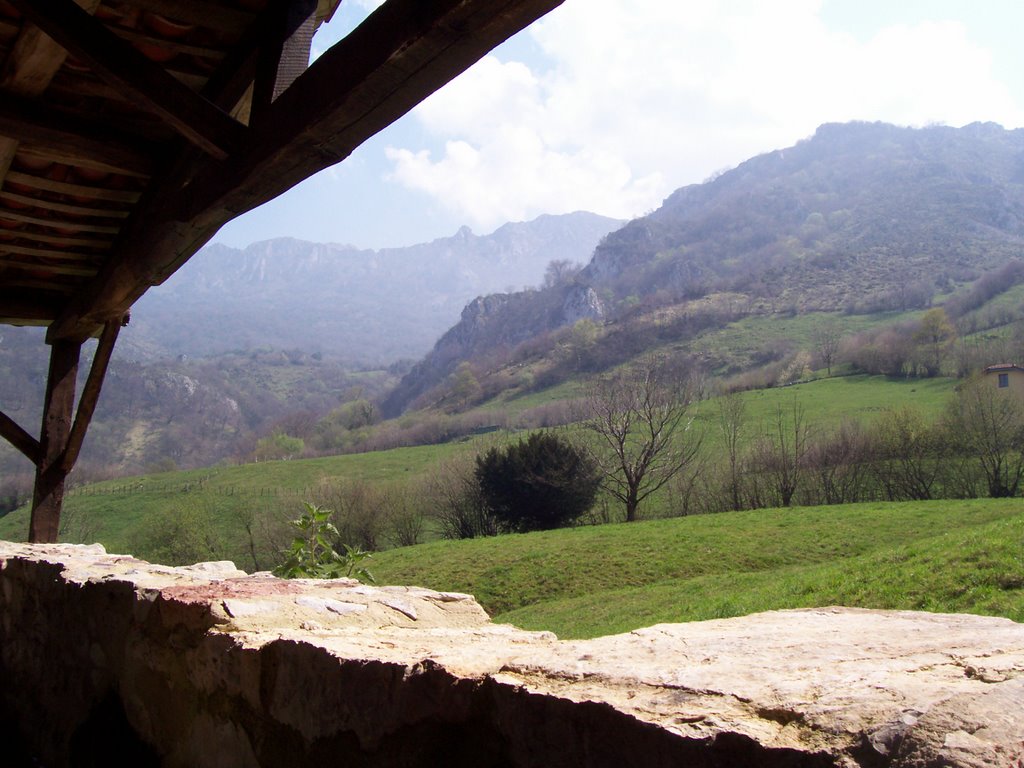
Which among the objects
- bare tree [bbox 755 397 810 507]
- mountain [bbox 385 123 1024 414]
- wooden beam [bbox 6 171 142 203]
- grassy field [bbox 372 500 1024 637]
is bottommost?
grassy field [bbox 372 500 1024 637]

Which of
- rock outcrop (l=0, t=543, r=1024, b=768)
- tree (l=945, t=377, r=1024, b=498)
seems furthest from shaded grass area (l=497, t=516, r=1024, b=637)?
tree (l=945, t=377, r=1024, b=498)

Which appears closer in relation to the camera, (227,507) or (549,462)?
(549,462)

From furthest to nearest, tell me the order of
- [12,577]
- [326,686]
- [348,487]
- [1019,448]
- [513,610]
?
1. [348,487]
2. [1019,448]
3. [513,610]
4. [12,577]
5. [326,686]

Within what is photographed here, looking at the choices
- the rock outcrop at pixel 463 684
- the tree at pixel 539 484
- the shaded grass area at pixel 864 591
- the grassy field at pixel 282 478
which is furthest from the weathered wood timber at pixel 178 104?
the grassy field at pixel 282 478

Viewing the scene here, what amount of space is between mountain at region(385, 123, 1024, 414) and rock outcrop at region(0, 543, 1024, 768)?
106m

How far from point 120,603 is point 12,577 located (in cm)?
137

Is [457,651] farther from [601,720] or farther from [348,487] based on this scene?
[348,487]

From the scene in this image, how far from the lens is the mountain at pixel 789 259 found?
11788 cm

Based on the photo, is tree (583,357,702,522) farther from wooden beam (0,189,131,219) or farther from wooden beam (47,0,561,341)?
wooden beam (47,0,561,341)

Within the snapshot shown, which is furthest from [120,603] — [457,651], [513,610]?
[513,610]

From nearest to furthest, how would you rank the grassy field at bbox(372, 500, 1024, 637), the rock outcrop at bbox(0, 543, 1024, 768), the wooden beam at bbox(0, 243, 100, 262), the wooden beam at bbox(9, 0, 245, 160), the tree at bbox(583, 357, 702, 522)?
1. the rock outcrop at bbox(0, 543, 1024, 768)
2. the wooden beam at bbox(9, 0, 245, 160)
3. the wooden beam at bbox(0, 243, 100, 262)
4. the grassy field at bbox(372, 500, 1024, 637)
5. the tree at bbox(583, 357, 702, 522)

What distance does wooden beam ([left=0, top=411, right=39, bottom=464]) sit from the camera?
6355 mm

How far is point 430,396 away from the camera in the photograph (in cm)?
12556

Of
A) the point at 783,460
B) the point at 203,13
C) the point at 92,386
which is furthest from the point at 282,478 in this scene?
the point at 203,13
